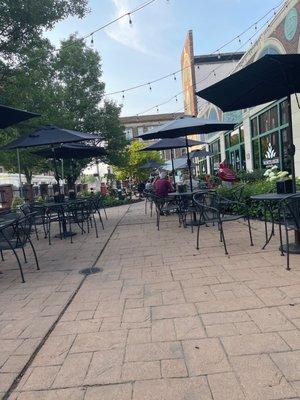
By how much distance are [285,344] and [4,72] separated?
9.33 meters

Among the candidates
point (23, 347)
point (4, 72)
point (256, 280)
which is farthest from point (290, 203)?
point (4, 72)

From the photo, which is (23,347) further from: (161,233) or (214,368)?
(161,233)

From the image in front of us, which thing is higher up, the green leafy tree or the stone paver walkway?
the green leafy tree

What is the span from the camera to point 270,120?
41.0ft

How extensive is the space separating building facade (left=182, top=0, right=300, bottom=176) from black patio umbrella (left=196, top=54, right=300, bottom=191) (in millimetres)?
4449

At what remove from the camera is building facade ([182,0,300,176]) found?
10.3 metres

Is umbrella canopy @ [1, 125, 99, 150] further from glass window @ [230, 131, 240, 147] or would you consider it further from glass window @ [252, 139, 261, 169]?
glass window @ [230, 131, 240, 147]

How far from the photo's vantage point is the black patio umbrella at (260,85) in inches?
165

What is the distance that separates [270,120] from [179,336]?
11.0 meters

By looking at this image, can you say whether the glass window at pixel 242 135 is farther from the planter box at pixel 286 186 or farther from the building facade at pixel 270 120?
the planter box at pixel 286 186

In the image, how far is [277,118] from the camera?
11711 millimetres

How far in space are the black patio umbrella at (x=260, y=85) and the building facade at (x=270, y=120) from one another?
14.6 ft

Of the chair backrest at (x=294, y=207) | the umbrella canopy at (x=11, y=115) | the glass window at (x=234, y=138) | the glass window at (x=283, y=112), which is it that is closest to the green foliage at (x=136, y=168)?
the glass window at (x=234, y=138)

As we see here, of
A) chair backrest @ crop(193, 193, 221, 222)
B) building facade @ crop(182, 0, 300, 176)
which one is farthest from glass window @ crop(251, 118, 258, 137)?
chair backrest @ crop(193, 193, 221, 222)
